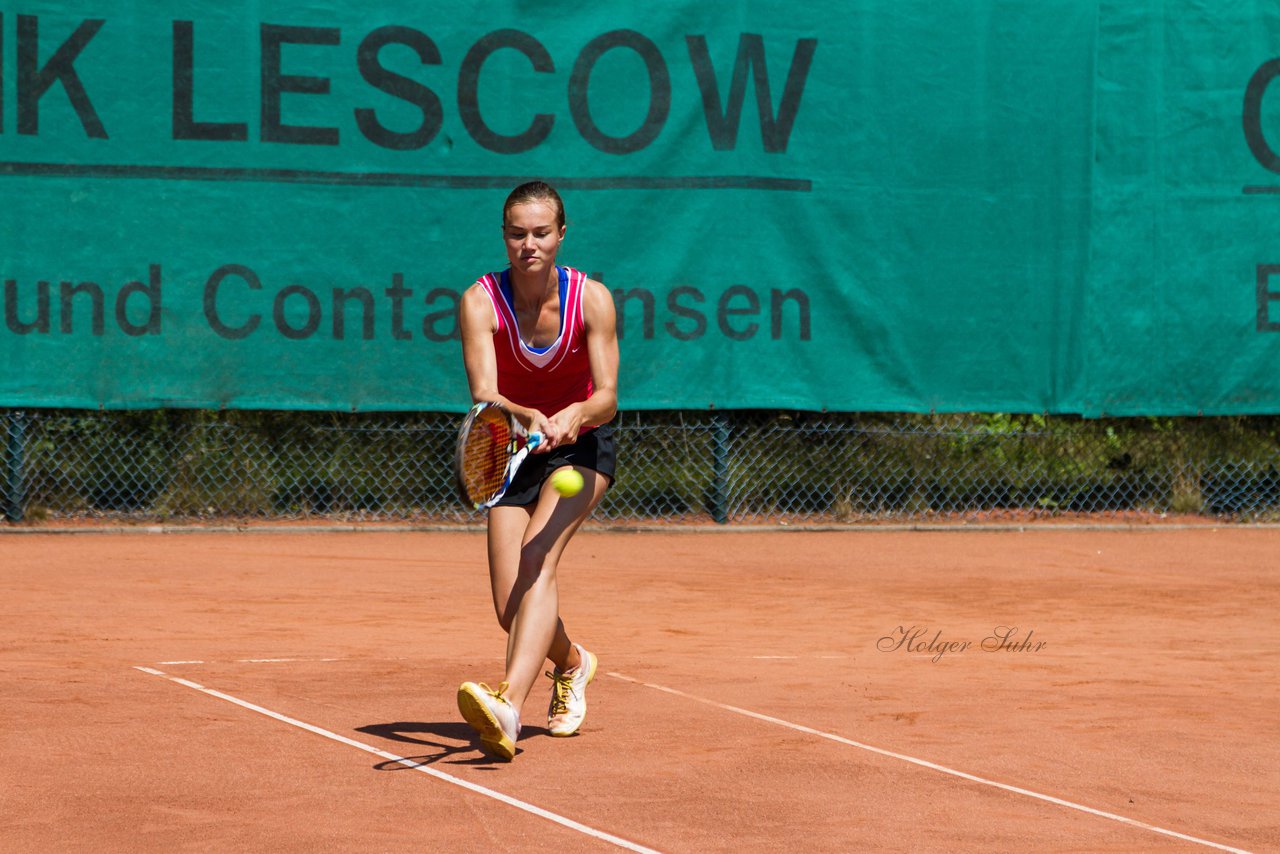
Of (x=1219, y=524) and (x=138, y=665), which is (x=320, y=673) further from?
(x=1219, y=524)

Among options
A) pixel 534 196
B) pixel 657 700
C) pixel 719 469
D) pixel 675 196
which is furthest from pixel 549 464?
pixel 719 469

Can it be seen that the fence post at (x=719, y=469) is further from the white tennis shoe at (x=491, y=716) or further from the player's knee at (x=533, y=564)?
the white tennis shoe at (x=491, y=716)

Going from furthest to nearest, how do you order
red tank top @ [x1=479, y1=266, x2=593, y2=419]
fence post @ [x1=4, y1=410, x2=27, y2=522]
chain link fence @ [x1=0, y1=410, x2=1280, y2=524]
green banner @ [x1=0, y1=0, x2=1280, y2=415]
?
chain link fence @ [x1=0, y1=410, x2=1280, y2=524]
fence post @ [x1=4, y1=410, x2=27, y2=522]
green banner @ [x1=0, y1=0, x2=1280, y2=415]
red tank top @ [x1=479, y1=266, x2=593, y2=419]

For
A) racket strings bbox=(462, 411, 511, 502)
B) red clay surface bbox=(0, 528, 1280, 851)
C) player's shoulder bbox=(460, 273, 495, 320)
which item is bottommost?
red clay surface bbox=(0, 528, 1280, 851)

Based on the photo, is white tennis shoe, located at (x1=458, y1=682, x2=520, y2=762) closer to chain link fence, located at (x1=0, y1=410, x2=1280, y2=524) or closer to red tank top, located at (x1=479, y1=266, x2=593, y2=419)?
red tank top, located at (x1=479, y1=266, x2=593, y2=419)

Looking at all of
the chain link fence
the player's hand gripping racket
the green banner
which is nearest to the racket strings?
the player's hand gripping racket

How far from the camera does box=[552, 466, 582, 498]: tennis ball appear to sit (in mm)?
4438

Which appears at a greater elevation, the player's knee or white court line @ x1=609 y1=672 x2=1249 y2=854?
the player's knee

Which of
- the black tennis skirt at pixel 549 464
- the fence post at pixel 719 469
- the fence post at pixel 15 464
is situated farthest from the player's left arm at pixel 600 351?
the fence post at pixel 15 464

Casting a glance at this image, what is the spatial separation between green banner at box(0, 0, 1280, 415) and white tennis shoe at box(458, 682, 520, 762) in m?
5.47

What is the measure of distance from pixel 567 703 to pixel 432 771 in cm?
67

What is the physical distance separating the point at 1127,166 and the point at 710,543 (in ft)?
11.7

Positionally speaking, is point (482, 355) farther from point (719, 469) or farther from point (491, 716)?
point (719, 469)

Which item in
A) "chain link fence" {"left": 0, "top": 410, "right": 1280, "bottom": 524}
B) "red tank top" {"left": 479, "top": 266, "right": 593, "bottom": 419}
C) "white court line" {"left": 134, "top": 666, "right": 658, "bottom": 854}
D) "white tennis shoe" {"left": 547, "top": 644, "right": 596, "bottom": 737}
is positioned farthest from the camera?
"chain link fence" {"left": 0, "top": 410, "right": 1280, "bottom": 524}
